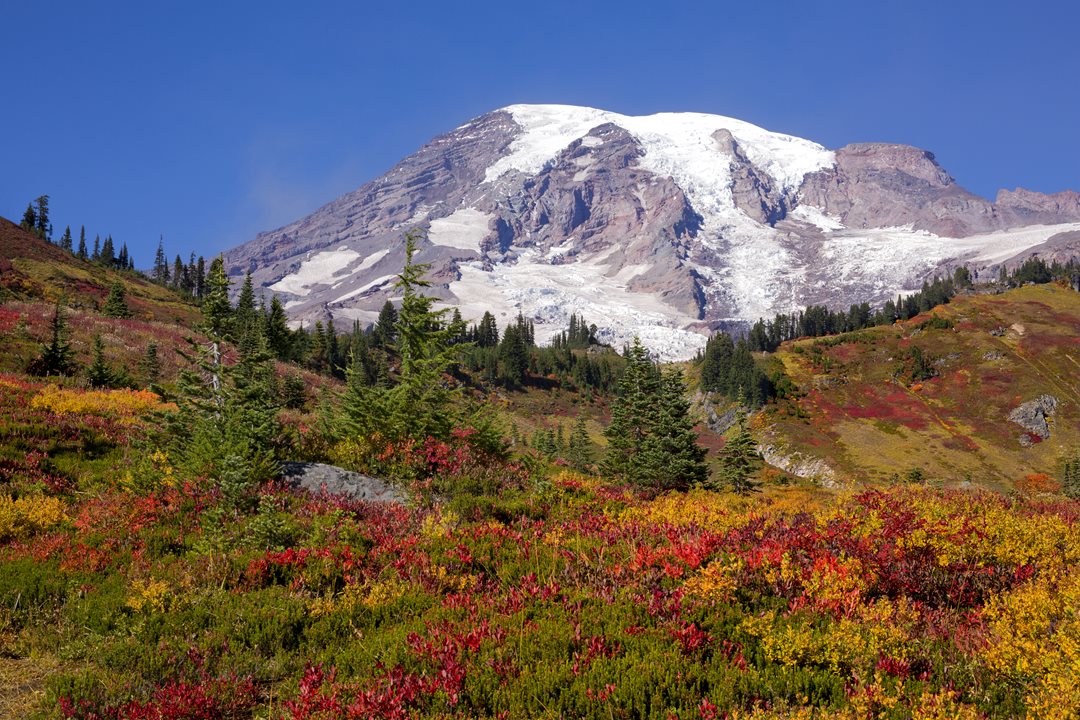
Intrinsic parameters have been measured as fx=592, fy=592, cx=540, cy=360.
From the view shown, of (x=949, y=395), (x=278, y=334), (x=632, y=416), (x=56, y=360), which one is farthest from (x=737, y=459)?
(x=949, y=395)

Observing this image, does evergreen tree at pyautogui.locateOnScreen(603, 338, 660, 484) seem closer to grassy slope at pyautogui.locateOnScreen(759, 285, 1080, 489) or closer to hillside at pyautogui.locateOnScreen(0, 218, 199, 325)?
hillside at pyautogui.locateOnScreen(0, 218, 199, 325)

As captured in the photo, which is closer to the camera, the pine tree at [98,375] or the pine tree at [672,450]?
the pine tree at [98,375]

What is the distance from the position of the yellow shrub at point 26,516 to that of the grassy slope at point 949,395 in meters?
93.7

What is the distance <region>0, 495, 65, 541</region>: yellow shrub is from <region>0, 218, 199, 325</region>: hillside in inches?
2472

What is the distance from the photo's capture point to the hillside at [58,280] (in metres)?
71.0

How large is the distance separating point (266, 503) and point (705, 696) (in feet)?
25.3

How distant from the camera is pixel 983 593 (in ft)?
24.8

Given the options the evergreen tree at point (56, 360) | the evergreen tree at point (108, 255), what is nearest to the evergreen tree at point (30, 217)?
the evergreen tree at point (108, 255)

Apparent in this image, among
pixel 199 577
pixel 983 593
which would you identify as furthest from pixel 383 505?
pixel 983 593

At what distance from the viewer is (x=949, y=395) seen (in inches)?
4793

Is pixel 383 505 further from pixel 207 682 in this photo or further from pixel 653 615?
pixel 653 615

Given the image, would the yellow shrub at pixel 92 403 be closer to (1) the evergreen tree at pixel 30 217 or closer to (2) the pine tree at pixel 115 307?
(2) the pine tree at pixel 115 307

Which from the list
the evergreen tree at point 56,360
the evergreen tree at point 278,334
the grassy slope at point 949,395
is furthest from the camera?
the grassy slope at point 949,395

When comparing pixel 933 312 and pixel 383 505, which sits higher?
pixel 933 312
